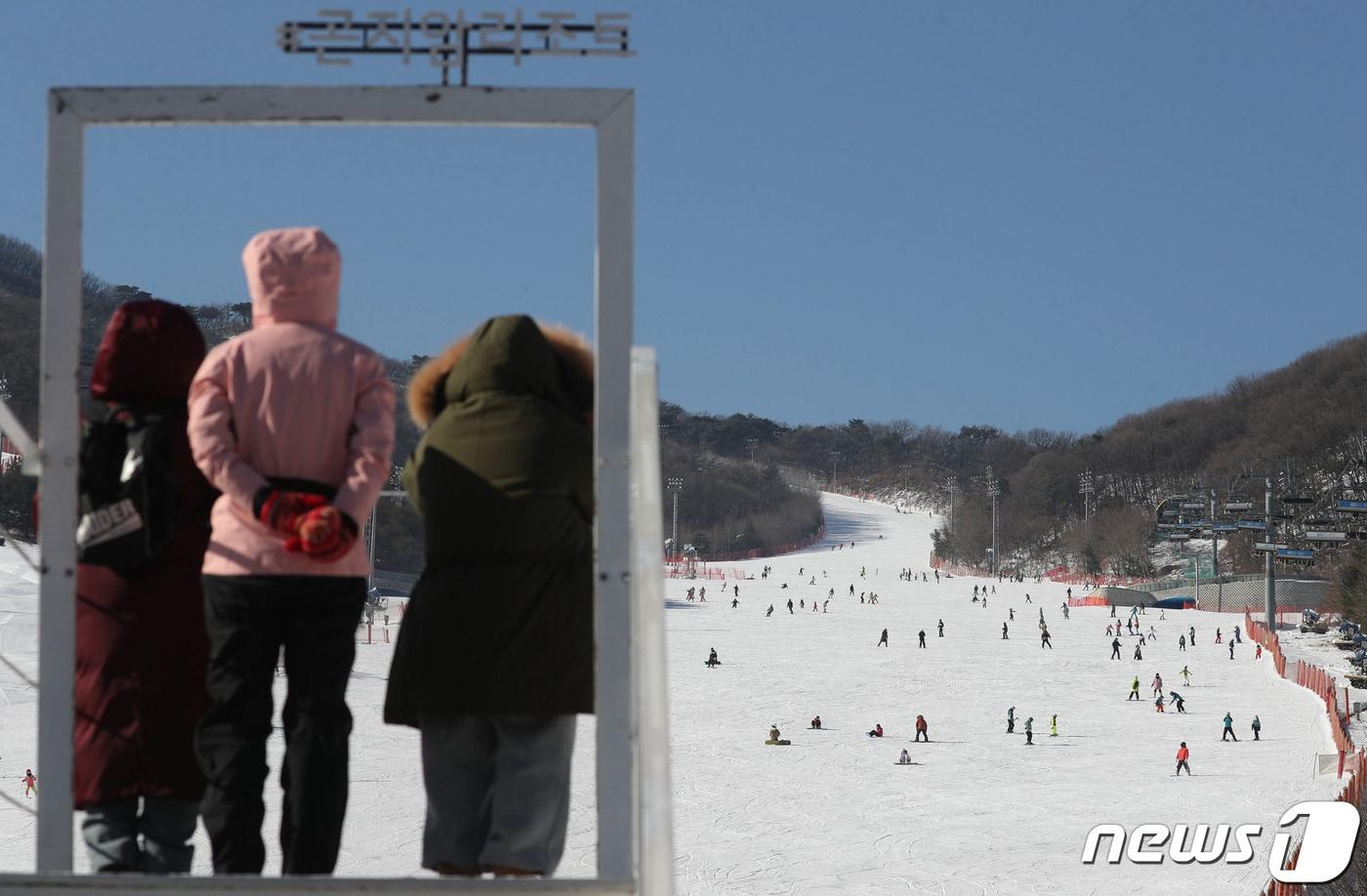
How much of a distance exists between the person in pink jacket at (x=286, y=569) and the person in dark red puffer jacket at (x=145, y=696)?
0.11 m

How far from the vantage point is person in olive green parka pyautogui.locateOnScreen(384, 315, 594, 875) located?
294cm

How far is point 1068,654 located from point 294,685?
39562mm

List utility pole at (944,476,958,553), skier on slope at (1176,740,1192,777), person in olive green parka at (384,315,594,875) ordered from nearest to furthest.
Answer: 1. person in olive green parka at (384,315,594,875)
2. skier on slope at (1176,740,1192,777)
3. utility pole at (944,476,958,553)

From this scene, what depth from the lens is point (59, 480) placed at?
272 centimetres

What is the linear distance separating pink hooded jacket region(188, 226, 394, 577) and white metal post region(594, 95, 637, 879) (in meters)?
0.55

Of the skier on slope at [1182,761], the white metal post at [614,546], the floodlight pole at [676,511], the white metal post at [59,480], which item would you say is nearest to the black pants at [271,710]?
the white metal post at [59,480]

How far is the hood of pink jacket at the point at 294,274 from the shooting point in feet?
9.90

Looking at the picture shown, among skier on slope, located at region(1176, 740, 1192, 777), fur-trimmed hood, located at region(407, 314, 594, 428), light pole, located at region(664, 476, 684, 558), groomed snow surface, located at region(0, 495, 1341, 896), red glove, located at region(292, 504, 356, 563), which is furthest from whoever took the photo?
light pole, located at region(664, 476, 684, 558)

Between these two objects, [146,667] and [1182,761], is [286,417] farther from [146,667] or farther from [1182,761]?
[1182,761]

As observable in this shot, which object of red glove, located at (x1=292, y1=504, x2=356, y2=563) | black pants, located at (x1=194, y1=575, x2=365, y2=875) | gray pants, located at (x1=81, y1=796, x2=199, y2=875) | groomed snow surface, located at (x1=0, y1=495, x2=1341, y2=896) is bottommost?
groomed snow surface, located at (x1=0, y1=495, x2=1341, y2=896)

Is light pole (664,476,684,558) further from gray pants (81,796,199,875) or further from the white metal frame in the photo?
the white metal frame

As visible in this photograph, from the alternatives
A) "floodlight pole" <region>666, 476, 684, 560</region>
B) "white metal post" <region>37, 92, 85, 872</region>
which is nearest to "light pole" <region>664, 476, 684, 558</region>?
"floodlight pole" <region>666, 476, 684, 560</region>

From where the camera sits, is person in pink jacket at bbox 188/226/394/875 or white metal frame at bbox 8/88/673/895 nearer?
white metal frame at bbox 8/88/673/895

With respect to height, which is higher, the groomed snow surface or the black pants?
the black pants
